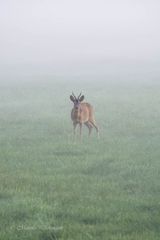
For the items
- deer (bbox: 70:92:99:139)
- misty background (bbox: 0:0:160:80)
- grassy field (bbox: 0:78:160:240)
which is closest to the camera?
grassy field (bbox: 0:78:160:240)

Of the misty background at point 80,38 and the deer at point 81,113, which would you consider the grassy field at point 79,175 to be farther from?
the misty background at point 80,38

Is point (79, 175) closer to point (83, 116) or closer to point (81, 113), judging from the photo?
point (81, 113)

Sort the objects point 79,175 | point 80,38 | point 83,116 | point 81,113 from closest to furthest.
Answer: point 79,175, point 81,113, point 83,116, point 80,38

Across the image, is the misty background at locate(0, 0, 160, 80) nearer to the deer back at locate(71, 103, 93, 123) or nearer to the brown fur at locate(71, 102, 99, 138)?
the brown fur at locate(71, 102, 99, 138)

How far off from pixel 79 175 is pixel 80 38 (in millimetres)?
64989

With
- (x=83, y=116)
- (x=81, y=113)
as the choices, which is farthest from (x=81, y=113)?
(x=83, y=116)

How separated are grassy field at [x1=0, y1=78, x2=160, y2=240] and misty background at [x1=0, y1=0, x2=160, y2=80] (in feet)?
63.1

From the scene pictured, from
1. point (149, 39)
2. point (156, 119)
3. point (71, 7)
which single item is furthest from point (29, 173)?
point (71, 7)

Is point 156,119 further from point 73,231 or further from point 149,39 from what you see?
point 149,39

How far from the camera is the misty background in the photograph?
5184 centimetres

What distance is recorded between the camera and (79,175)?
48.1ft

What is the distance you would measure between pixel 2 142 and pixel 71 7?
110339 millimetres

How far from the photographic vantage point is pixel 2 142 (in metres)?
19.0

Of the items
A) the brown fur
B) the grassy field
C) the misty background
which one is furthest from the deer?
the misty background
